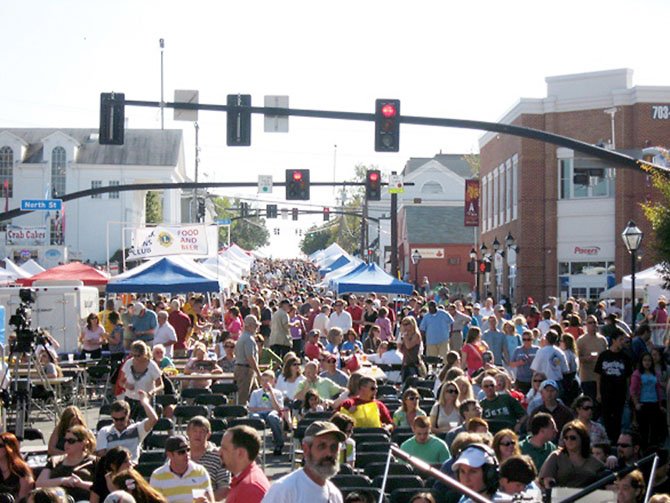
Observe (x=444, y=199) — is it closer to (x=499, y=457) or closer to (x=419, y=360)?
(x=419, y=360)

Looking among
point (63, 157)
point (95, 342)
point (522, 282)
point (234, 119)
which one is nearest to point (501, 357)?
point (234, 119)

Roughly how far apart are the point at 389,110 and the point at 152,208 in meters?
75.7

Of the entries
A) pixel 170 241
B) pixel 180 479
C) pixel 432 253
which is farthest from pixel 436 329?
pixel 432 253

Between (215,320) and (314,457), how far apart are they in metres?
23.0

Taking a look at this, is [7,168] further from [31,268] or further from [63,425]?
[63,425]

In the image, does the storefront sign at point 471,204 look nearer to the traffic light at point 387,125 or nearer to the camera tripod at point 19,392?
the traffic light at point 387,125

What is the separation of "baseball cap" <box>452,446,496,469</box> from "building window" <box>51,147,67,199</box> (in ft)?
274

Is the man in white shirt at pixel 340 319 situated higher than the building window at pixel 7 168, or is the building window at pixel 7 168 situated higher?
the building window at pixel 7 168

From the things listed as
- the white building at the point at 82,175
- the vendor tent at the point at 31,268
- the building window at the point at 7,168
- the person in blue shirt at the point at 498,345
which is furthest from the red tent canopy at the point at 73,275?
the building window at the point at 7,168

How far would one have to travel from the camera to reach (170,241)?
103 feet

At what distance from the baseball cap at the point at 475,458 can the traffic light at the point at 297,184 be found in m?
27.1

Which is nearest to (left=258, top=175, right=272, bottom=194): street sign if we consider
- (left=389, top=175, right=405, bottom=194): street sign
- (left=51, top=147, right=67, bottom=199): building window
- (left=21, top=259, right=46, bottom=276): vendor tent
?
(left=389, top=175, right=405, bottom=194): street sign

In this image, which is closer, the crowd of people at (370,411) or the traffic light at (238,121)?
the crowd of people at (370,411)

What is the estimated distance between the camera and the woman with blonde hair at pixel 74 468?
10484mm
